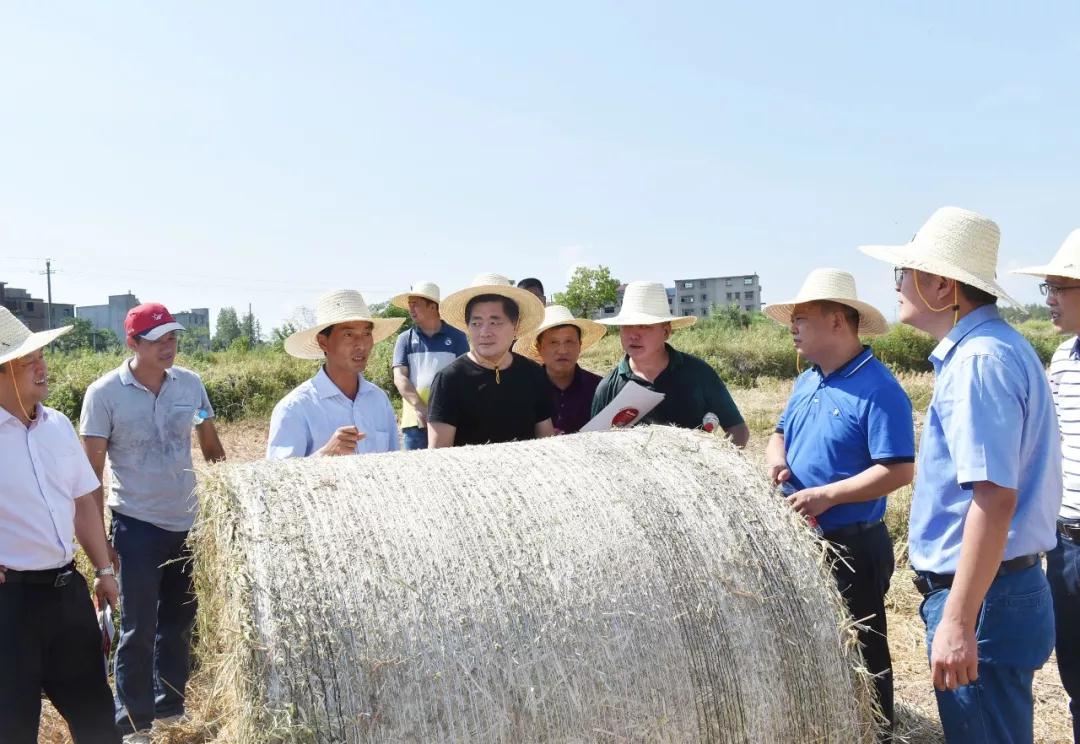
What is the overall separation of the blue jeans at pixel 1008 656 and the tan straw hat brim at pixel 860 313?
138cm

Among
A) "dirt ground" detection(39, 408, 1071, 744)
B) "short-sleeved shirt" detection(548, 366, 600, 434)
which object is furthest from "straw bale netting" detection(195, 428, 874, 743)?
Answer: "short-sleeved shirt" detection(548, 366, 600, 434)

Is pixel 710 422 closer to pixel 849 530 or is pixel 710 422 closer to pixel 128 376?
pixel 849 530

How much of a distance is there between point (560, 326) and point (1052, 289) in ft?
8.33

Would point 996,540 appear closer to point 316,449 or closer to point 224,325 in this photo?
point 316,449

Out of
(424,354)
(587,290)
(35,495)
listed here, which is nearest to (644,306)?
(424,354)

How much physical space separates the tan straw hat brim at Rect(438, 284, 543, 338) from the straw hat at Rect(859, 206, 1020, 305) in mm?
2048

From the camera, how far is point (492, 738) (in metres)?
2.47

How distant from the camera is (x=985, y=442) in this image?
8.08 feet

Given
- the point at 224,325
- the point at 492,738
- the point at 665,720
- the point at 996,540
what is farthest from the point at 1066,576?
the point at 224,325

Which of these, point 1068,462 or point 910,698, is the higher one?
point 1068,462

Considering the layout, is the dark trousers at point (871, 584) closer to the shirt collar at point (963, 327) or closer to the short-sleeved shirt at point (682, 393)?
the short-sleeved shirt at point (682, 393)

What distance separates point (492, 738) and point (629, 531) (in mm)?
800

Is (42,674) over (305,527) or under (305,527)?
under

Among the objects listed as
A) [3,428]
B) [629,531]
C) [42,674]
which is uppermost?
[3,428]
